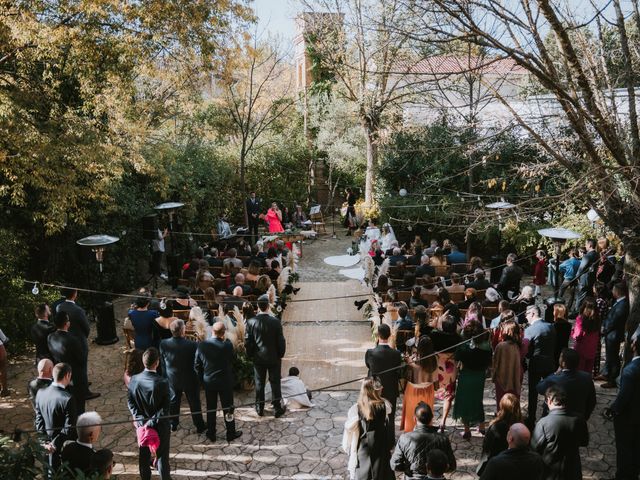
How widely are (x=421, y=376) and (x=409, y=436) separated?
78.0 inches

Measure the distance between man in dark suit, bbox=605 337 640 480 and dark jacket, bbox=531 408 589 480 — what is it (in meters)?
1.14

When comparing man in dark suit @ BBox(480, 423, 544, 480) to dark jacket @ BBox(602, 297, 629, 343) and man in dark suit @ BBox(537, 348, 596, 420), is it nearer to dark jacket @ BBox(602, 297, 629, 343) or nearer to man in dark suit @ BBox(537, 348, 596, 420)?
man in dark suit @ BBox(537, 348, 596, 420)

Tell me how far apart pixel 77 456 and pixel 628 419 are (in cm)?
562

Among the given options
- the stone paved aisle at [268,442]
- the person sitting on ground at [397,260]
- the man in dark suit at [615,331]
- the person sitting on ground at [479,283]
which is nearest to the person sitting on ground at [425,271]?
the person sitting on ground at [397,260]

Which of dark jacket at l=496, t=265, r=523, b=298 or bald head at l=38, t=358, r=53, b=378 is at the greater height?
dark jacket at l=496, t=265, r=523, b=298

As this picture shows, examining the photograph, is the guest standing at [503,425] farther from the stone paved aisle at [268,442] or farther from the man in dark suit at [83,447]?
the man in dark suit at [83,447]

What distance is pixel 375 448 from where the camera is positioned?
4949 millimetres

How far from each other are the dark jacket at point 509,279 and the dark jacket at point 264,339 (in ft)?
16.6

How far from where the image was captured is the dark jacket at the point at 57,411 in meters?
5.27

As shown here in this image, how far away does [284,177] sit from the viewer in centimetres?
2397

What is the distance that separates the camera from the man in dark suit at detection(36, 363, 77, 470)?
5.27 meters

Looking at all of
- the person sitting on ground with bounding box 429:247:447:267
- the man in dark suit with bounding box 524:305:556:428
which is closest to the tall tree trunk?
the person sitting on ground with bounding box 429:247:447:267

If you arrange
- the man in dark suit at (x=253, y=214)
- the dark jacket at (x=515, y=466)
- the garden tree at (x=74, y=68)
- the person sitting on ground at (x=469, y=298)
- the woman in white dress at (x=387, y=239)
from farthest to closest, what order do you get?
1. the man in dark suit at (x=253, y=214)
2. the woman in white dress at (x=387, y=239)
3. the person sitting on ground at (x=469, y=298)
4. the garden tree at (x=74, y=68)
5. the dark jacket at (x=515, y=466)

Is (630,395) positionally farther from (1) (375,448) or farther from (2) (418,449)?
(1) (375,448)
